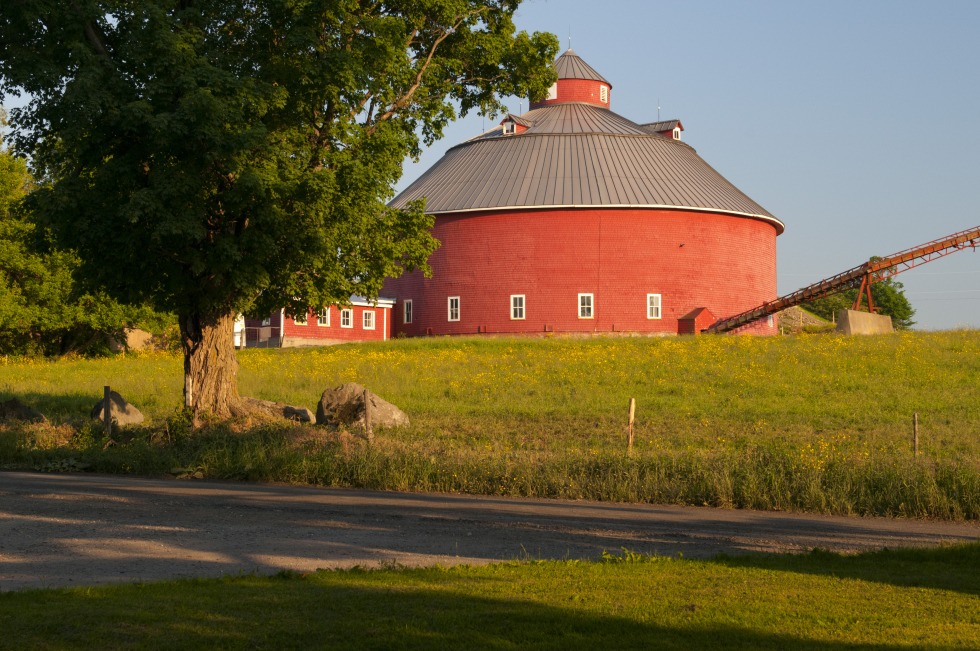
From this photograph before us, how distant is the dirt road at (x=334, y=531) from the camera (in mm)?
9844

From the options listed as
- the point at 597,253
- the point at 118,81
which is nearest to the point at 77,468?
the point at 118,81

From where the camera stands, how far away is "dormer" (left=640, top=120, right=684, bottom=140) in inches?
2469

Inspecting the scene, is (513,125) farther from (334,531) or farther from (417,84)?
(334,531)

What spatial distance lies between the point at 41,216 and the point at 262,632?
14.8 metres

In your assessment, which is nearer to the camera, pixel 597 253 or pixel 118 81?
pixel 118 81

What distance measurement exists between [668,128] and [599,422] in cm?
4072

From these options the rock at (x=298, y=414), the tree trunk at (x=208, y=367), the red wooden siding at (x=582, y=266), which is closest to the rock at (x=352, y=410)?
the rock at (x=298, y=414)

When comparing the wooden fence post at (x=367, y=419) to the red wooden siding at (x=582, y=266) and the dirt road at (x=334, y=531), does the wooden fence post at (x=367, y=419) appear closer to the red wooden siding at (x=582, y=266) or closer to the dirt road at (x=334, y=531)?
the dirt road at (x=334, y=531)

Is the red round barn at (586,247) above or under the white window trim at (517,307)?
above

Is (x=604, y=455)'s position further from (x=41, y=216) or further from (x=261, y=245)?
(x=41, y=216)

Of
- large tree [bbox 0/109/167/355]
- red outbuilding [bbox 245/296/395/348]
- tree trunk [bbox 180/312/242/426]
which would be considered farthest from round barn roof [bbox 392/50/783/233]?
tree trunk [bbox 180/312/242/426]

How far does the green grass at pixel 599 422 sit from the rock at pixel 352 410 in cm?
66

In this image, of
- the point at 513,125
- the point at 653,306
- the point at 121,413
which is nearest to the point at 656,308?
the point at 653,306

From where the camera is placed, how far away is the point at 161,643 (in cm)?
666
